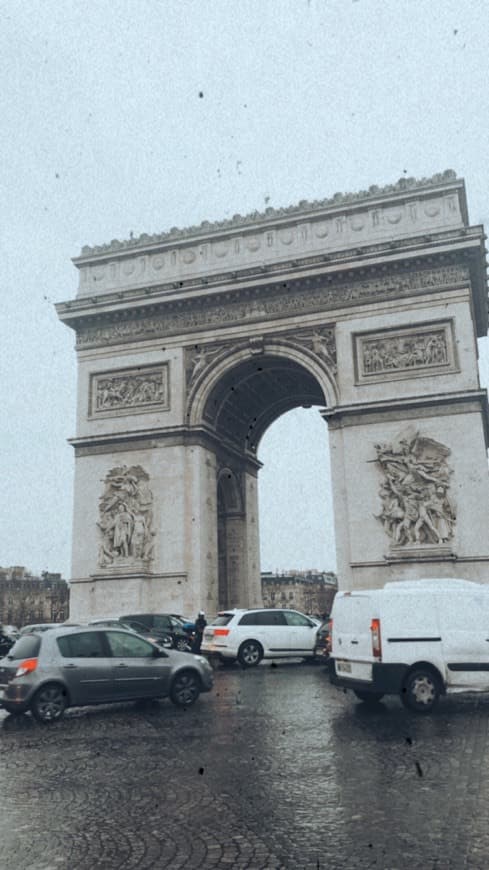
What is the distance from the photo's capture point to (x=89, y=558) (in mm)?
27062

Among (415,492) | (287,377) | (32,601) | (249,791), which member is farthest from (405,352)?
(32,601)

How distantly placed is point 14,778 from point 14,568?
114m

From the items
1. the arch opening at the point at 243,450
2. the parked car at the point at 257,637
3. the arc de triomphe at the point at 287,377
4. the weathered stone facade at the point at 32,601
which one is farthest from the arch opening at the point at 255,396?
the weathered stone facade at the point at 32,601

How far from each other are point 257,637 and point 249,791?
12.2 meters

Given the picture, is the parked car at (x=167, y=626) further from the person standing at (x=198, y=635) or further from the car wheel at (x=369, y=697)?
the car wheel at (x=369, y=697)

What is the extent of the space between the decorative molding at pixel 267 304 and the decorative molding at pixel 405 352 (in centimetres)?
127

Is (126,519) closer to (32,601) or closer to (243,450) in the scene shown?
(243,450)

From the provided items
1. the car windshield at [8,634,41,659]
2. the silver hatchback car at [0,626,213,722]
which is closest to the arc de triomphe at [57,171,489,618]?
the silver hatchback car at [0,626,213,722]

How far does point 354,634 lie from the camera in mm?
11820

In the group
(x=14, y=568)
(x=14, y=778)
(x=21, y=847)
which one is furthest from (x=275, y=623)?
(x=14, y=568)

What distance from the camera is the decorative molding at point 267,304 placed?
25219 millimetres

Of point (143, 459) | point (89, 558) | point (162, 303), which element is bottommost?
point (89, 558)

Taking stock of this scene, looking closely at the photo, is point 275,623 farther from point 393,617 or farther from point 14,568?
point 14,568

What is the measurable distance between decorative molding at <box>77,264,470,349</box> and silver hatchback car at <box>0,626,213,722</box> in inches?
646
